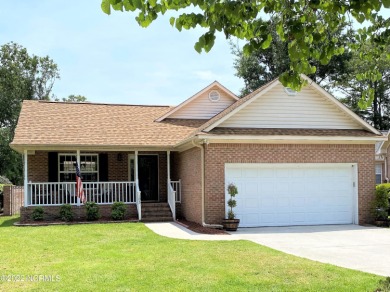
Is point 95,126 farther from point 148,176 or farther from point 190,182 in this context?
point 190,182

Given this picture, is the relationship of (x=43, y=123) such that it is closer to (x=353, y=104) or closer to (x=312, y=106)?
(x=312, y=106)

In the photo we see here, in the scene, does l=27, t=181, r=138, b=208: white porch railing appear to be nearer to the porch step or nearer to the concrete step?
the porch step

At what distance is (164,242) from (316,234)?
480 cm

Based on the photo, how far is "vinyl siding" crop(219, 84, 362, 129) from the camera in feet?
51.2

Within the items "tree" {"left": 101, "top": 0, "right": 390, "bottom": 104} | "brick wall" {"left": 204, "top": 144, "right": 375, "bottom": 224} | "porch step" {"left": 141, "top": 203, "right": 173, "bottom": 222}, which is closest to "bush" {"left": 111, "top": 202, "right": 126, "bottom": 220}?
"porch step" {"left": 141, "top": 203, "right": 173, "bottom": 222}

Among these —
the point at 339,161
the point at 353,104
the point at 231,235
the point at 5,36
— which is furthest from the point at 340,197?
the point at 5,36

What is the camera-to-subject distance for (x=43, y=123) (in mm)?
19000

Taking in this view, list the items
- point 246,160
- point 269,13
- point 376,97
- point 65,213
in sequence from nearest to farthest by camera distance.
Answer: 1. point 269,13
2. point 246,160
3. point 65,213
4. point 376,97

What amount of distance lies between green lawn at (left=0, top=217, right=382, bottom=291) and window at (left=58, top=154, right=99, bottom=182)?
6769 mm

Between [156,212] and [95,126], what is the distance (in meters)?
4.78

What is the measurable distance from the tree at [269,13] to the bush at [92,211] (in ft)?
44.5

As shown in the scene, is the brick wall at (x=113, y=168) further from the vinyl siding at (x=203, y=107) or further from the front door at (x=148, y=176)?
the vinyl siding at (x=203, y=107)

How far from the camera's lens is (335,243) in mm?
11281

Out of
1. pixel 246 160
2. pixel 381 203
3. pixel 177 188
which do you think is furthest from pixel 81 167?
pixel 381 203
